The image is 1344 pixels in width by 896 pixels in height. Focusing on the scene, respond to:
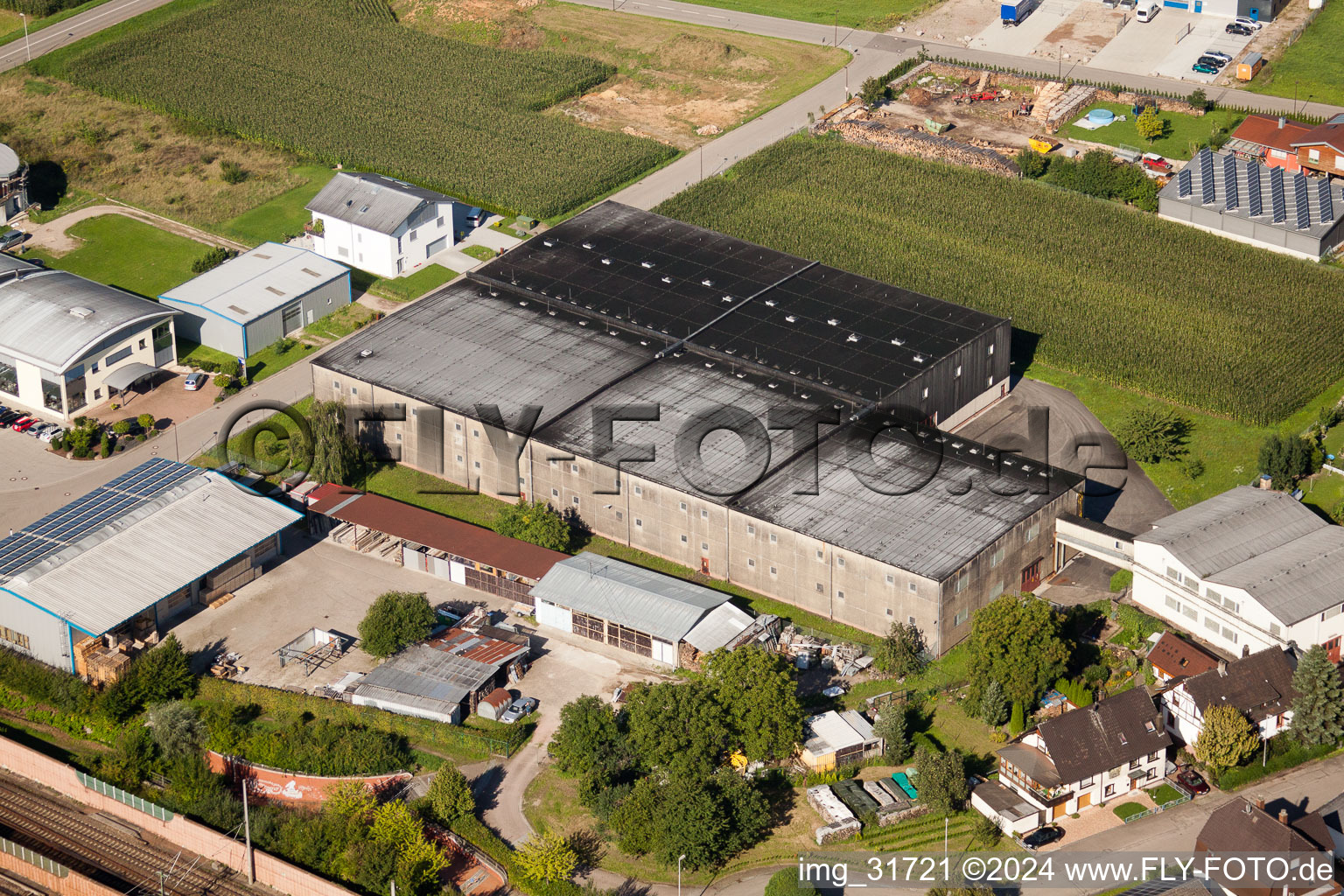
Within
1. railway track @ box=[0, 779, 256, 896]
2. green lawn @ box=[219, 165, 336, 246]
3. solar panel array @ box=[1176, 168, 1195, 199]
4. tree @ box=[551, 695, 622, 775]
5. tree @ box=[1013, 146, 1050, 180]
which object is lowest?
railway track @ box=[0, 779, 256, 896]

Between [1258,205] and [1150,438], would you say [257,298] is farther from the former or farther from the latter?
[1258,205]

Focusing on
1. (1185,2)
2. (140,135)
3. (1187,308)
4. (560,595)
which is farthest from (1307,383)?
(140,135)

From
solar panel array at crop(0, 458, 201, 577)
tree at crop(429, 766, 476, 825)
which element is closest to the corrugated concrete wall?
tree at crop(429, 766, 476, 825)

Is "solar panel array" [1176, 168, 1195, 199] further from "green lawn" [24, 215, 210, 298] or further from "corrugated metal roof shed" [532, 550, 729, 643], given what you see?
"green lawn" [24, 215, 210, 298]

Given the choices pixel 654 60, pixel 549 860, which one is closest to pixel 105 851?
pixel 549 860

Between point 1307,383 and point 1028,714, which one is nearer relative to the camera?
point 1028,714

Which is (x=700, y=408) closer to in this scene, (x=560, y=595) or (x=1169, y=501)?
(x=560, y=595)
